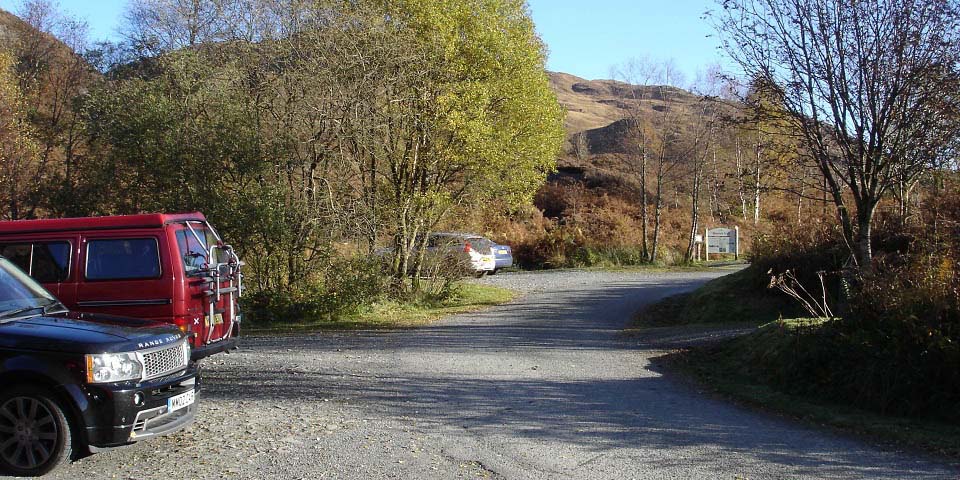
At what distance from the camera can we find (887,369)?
28.6 feet

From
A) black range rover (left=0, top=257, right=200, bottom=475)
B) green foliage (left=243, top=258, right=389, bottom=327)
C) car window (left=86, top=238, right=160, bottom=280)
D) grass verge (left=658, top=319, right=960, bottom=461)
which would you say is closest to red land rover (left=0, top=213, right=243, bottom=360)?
car window (left=86, top=238, right=160, bottom=280)

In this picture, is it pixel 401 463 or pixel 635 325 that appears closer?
pixel 401 463

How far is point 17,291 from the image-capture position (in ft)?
23.8

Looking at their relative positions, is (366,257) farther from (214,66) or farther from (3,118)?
(3,118)

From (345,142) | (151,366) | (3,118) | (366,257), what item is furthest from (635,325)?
(3,118)

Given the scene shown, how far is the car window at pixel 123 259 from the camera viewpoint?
9250 mm

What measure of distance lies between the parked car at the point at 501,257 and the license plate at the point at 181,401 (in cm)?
2317

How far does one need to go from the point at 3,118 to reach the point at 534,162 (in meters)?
16.1

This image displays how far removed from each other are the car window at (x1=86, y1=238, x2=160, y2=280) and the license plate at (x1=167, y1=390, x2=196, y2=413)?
8.76ft

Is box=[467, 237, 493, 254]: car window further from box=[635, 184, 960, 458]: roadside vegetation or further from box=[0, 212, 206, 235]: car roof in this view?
box=[0, 212, 206, 235]: car roof

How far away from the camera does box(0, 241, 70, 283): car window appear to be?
9320 millimetres

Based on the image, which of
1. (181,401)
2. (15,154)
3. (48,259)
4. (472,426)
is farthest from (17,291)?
(15,154)

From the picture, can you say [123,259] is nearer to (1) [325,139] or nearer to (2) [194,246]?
(2) [194,246]

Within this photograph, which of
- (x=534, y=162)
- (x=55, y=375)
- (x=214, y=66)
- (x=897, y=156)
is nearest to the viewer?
(x=55, y=375)
